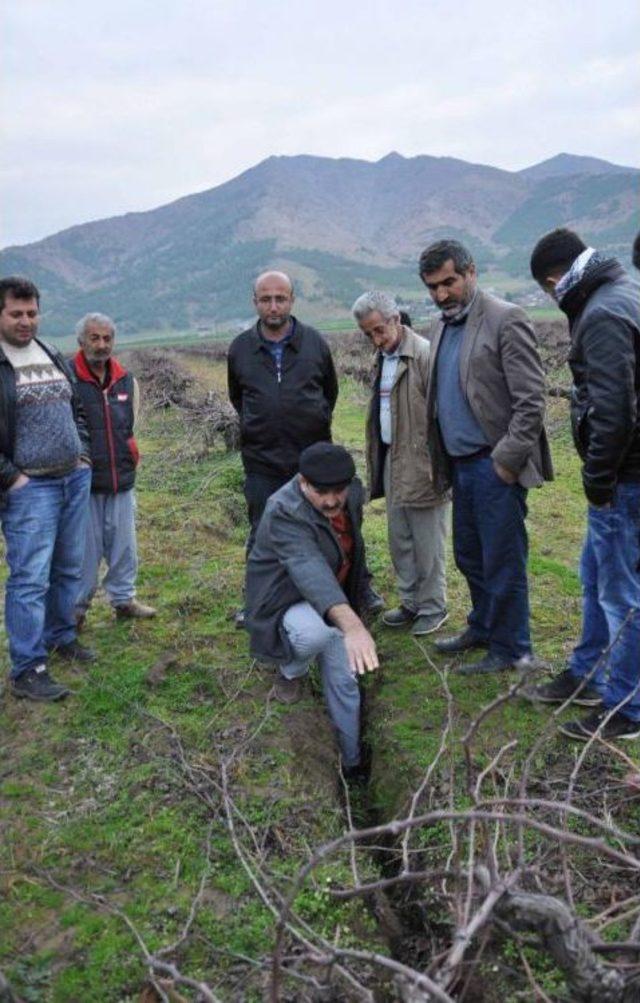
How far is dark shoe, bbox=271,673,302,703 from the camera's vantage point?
410 cm

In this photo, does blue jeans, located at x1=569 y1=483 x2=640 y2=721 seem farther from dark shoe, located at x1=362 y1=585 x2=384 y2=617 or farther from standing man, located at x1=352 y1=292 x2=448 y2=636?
dark shoe, located at x1=362 y1=585 x2=384 y2=617

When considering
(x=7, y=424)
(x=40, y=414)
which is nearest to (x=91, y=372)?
(x=40, y=414)

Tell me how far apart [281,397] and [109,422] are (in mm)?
1048

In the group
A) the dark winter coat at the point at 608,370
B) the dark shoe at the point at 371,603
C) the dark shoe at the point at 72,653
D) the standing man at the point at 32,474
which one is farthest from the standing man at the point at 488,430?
the dark shoe at the point at 72,653

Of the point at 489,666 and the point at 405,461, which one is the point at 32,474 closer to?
the point at 405,461

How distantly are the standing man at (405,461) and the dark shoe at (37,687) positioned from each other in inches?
80.1

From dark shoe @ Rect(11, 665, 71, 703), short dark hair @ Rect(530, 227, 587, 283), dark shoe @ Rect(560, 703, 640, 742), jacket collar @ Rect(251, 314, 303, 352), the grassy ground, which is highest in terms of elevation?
short dark hair @ Rect(530, 227, 587, 283)

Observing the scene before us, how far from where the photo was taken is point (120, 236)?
188 meters

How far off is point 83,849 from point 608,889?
1.98 metres

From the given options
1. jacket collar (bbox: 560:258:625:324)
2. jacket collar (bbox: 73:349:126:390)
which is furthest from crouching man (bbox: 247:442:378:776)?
jacket collar (bbox: 73:349:126:390)

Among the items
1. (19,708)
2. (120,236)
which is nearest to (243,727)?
(19,708)

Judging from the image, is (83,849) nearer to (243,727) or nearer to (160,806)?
(160,806)

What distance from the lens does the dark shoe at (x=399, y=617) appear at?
4945 millimetres

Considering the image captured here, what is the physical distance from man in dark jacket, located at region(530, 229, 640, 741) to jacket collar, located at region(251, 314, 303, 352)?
1.50 meters
